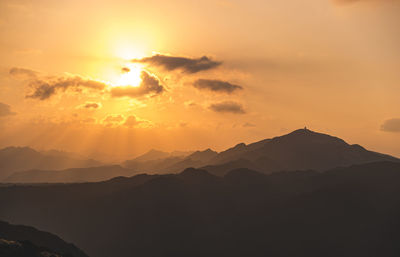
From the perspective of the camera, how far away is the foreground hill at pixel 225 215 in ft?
489

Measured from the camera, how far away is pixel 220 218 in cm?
17038

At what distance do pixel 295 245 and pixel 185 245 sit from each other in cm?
4082

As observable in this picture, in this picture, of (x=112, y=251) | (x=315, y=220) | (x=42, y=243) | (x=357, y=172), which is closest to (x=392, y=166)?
(x=357, y=172)

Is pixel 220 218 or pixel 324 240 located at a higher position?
pixel 220 218

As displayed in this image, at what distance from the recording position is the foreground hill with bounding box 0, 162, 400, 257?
489 ft

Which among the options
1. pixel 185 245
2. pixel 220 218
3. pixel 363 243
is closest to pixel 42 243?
pixel 185 245

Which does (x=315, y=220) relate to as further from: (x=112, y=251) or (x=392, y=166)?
(x=112, y=251)

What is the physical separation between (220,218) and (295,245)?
34750mm

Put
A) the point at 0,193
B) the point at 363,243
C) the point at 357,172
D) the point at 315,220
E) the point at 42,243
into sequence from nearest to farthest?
1. the point at 42,243
2. the point at 363,243
3. the point at 315,220
4. the point at 0,193
5. the point at 357,172

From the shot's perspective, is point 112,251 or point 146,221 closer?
point 112,251

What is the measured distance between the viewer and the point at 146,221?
16662 cm

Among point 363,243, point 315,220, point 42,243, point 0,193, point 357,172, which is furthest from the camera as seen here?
point 357,172

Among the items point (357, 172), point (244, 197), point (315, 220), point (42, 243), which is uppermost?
point (357, 172)

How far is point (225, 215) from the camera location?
172 m
